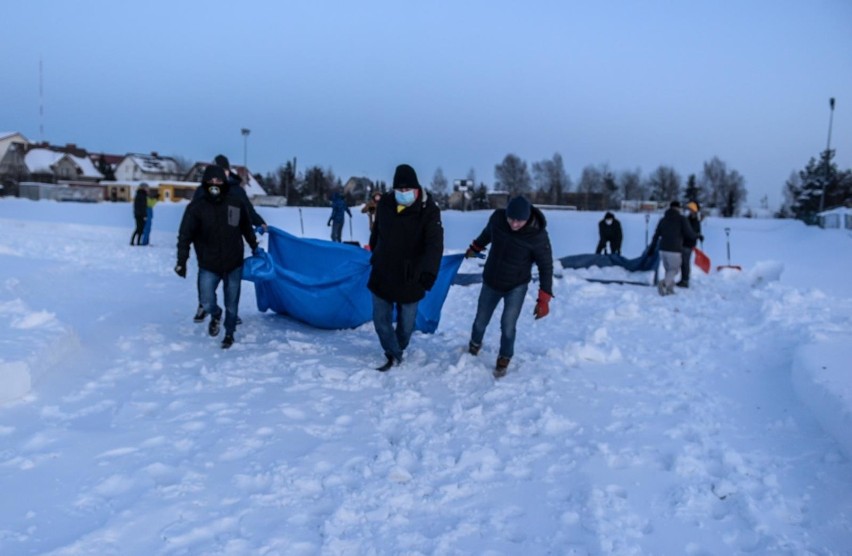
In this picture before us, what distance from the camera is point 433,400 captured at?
503 centimetres

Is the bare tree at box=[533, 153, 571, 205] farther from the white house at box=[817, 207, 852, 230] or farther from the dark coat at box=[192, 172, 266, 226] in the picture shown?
the dark coat at box=[192, 172, 266, 226]

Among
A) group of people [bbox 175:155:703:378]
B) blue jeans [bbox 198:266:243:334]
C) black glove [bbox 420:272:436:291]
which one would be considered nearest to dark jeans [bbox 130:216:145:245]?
group of people [bbox 175:155:703:378]

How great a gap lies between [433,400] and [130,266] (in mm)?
9770

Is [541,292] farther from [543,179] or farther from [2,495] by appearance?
[543,179]

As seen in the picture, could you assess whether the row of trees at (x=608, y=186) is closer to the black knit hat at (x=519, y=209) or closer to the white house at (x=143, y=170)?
the white house at (x=143, y=170)

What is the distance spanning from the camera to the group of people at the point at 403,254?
18.6 ft

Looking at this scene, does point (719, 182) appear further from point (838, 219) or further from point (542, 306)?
point (542, 306)

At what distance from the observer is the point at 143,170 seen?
84.6 metres

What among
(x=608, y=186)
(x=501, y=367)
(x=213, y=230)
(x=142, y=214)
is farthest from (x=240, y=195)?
(x=608, y=186)

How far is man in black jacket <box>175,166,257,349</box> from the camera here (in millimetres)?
6199

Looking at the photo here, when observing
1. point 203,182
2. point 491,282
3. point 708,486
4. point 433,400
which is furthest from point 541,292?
point 203,182

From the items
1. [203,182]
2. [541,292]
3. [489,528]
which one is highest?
[203,182]

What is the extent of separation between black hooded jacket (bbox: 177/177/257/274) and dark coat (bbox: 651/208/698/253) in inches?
315

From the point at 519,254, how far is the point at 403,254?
1.04 meters
